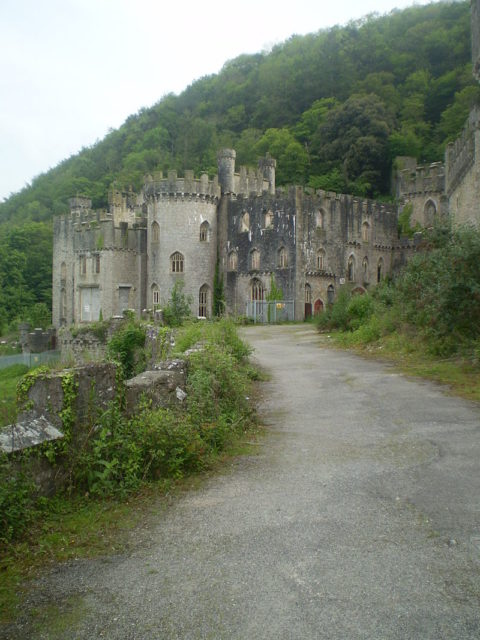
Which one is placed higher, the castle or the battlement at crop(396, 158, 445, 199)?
the battlement at crop(396, 158, 445, 199)

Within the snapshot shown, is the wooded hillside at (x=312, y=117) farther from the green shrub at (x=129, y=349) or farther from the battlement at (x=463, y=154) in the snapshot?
the green shrub at (x=129, y=349)

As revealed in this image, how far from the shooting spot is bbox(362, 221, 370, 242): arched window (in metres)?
45.4

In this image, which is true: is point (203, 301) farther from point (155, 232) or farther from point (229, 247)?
point (155, 232)

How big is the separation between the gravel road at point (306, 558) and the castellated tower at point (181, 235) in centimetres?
3613

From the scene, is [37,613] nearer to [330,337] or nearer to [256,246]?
[330,337]

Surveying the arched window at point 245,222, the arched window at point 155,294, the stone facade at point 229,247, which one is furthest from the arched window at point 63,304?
the arched window at point 245,222

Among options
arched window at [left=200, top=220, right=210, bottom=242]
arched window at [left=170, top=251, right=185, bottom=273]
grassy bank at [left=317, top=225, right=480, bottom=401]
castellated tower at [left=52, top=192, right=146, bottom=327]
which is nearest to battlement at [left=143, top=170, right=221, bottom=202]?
arched window at [left=200, top=220, right=210, bottom=242]

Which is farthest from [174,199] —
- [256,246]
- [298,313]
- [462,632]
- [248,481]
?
[462,632]

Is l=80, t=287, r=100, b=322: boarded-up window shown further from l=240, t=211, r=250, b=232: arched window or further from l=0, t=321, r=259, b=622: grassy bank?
l=0, t=321, r=259, b=622: grassy bank

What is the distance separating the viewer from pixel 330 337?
70.7 ft

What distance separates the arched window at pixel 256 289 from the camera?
42.2 meters

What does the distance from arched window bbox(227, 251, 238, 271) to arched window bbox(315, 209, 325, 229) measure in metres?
6.50

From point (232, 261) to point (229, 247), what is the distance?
1.10 meters

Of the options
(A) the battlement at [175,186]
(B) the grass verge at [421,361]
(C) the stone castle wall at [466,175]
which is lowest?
(B) the grass verge at [421,361]
